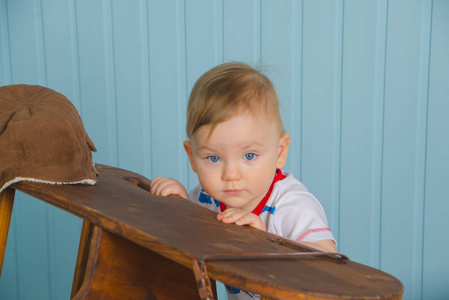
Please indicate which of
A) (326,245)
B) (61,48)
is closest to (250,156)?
(326,245)

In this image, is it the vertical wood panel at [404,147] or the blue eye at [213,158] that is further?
the vertical wood panel at [404,147]

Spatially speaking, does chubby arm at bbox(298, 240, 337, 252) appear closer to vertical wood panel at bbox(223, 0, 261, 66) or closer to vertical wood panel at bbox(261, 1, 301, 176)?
vertical wood panel at bbox(261, 1, 301, 176)

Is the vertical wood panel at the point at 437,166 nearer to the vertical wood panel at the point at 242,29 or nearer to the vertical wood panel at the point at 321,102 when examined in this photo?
the vertical wood panel at the point at 321,102

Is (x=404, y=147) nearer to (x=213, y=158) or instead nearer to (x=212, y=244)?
(x=213, y=158)

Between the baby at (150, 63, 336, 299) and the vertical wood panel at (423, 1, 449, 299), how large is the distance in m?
1.11

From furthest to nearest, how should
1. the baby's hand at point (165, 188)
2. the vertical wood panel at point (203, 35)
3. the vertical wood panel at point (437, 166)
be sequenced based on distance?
the vertical wood panel at point (203, 35) → the vertical wood panel at point (437, 166) → the baby's hand at point (165, 188)

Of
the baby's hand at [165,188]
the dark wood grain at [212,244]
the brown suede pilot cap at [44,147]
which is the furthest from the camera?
the baby's hand at [165,188]

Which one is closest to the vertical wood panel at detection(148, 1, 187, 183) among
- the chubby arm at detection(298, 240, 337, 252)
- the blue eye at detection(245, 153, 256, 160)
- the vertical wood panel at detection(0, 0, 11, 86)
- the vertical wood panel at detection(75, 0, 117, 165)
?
the vertical wood panel at detection(75, 0, 117, 165)

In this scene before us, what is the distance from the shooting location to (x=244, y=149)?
3.92 ft

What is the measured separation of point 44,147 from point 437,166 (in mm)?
1697

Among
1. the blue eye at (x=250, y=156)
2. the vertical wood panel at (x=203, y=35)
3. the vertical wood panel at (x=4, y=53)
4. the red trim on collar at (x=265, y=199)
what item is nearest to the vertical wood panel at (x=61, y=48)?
the vertical wood panel at (x=4, y=53)

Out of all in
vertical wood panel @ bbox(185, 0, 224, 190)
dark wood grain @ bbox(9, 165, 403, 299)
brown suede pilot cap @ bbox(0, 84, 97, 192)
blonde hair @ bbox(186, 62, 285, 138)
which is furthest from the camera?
vertical wood panel @ bbox(185, 0, 224, 190)

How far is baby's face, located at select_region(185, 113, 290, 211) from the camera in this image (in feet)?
3.87

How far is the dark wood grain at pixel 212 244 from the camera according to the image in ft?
2.07
